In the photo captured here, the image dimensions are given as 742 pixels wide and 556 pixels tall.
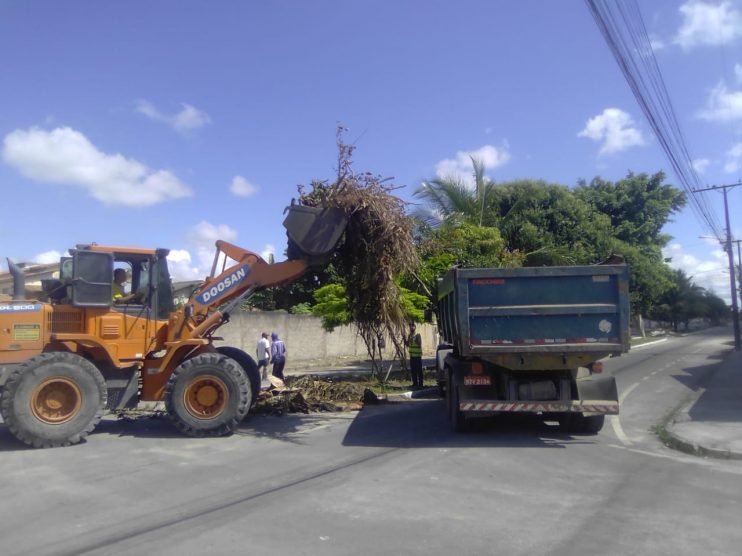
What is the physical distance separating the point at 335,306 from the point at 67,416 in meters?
8.73

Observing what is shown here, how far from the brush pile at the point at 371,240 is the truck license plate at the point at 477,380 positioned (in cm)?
186

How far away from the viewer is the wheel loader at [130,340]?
9.07 m

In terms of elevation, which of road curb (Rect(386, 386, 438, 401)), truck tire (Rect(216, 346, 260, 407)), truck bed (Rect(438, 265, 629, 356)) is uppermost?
truck bed (Rect(438, 265, 629, 356))

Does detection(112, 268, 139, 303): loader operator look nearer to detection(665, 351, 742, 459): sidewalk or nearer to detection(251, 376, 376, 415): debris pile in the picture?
detection(251, 376, 376, 415): debris pile

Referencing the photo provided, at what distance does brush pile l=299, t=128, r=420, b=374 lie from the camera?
10.1 metres

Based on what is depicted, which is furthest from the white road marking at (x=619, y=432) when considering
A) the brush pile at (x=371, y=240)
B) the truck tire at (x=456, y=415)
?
the brush pile at (x=371, y=240)

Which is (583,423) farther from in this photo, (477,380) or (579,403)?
(477,380)

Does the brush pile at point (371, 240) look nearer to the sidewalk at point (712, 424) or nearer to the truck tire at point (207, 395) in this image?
the truck tire at point (207, 395)

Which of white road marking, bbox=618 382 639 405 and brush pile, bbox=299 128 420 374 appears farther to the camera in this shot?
white road marking, bbox=618 382 639 405

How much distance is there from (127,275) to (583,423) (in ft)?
24.6

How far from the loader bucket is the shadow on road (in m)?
2.91

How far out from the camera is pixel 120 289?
10.3m

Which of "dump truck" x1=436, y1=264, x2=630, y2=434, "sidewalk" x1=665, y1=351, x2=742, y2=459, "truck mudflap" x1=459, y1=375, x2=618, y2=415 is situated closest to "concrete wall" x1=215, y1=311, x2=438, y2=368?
"sidewalk" x1=665, y1=351, x2=742, y2=459

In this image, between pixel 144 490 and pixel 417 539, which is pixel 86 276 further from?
pixel 417 539
